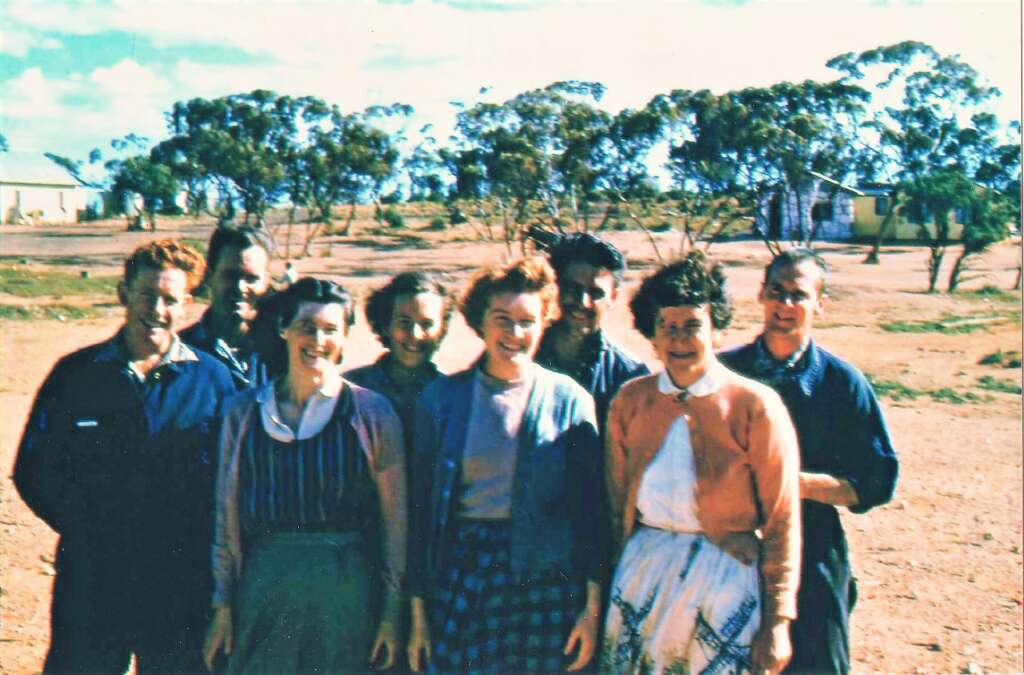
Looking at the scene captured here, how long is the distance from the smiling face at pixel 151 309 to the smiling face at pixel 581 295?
1.11 metres

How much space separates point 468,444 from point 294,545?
52 centimetres

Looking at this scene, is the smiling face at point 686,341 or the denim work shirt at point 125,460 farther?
the denim work shirt at point 125,460

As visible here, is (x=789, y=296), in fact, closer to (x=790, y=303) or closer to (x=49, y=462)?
(x=790, y=303)

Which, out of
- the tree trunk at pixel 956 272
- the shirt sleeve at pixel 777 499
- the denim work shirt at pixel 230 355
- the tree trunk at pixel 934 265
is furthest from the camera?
the tree trunk at pixel 934 265

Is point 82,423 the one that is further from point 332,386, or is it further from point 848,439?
point 848,439

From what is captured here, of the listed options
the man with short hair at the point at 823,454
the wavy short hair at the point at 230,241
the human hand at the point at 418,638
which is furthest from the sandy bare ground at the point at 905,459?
the wavy short hair at the point at 230,241

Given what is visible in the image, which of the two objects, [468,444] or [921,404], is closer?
[468,444]

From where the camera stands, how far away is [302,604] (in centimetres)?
257

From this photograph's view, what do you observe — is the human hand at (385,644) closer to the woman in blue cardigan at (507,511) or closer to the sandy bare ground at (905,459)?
the woman in blue cardigan at (507,511)

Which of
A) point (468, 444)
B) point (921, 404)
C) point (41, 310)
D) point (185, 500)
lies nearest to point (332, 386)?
point (468, 444)

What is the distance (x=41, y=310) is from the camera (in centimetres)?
1498

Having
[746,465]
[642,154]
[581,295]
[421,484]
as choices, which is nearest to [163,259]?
[421,484]

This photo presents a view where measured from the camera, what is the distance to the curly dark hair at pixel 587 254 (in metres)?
2.93

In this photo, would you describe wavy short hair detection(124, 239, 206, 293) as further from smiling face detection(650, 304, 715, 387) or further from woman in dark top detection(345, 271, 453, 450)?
smiling face detection(650, 304, 715, 387)
